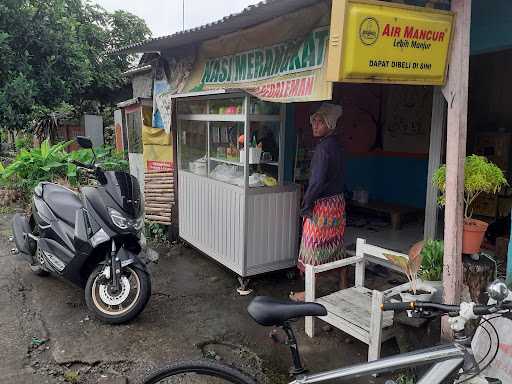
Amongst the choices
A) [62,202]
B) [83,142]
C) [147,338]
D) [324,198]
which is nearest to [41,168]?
[62,202]

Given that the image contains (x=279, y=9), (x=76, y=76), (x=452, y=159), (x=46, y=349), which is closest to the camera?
(x=452, y=159)

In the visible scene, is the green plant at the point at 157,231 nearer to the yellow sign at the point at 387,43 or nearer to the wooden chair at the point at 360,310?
the wooden chair at the point at 360,310

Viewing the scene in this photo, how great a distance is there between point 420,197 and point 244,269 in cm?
329

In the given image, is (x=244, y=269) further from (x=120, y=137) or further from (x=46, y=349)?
(x=120, y=137)

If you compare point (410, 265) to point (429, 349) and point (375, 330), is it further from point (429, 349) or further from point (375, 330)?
point (429, 349)

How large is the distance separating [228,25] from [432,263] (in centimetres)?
284

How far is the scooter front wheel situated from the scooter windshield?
1.67 feet

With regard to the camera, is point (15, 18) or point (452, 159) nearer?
point (452, 159)

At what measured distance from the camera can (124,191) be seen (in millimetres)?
3705

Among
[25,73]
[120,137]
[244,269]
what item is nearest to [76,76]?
[25,73]

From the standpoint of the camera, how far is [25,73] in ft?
27.3

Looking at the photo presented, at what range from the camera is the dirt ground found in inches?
122

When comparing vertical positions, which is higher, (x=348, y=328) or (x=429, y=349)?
(x=429, y=349)

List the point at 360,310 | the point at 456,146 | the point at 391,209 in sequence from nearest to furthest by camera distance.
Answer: the point at 456,146 < the point at 360,310 < the point at 391,209
